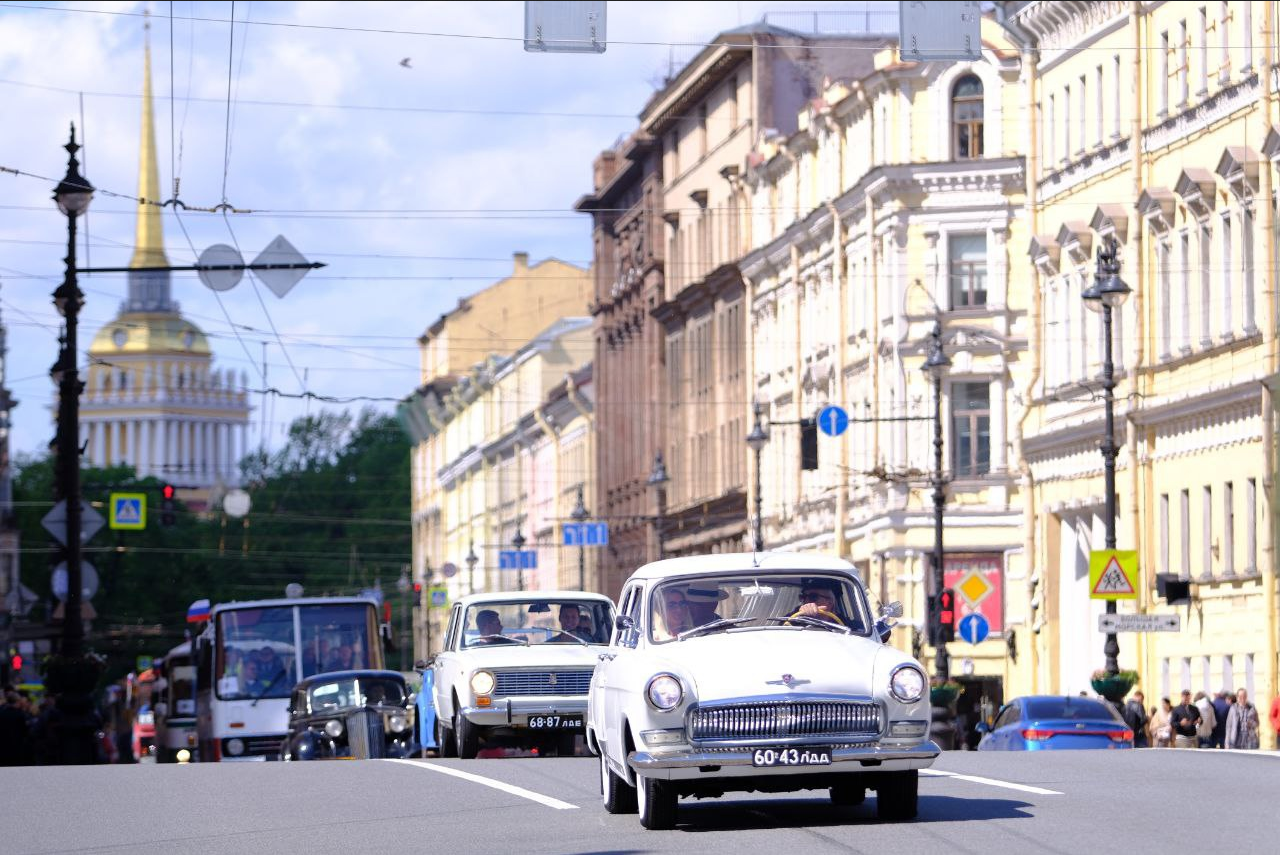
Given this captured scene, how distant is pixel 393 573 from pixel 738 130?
248 ft

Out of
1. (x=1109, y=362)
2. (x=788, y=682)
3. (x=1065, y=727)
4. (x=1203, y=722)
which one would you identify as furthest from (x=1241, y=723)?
(x=788, y=682)

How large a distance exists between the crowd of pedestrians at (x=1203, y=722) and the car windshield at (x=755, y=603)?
75.9 ft

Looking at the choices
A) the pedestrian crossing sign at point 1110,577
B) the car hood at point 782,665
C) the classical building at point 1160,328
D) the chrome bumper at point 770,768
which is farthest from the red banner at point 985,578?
the chrome bumper at point 770,768

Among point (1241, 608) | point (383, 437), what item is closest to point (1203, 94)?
point (1241, 608)

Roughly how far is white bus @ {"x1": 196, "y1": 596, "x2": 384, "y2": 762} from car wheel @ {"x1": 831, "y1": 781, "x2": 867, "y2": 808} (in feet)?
73.1

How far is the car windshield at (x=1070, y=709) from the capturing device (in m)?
33.1

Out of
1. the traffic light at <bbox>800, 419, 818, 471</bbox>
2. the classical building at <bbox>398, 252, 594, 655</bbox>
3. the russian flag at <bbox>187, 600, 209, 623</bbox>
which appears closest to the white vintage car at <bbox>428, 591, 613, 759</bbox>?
the russian flag at <bbox>187, 600, 209, 623</bbox>

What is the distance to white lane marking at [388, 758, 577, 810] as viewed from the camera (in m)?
18.9

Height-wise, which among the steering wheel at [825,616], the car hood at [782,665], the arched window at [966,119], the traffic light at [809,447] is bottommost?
the car hood at [782,665]

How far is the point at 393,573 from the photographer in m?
156

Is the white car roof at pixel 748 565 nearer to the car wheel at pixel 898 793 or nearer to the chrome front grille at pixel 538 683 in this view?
the car wheel at pixel 898 793

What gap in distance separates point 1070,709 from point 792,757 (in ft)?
59.9

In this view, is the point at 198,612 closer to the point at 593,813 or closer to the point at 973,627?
the point at 973,627

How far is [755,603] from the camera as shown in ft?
56.7
